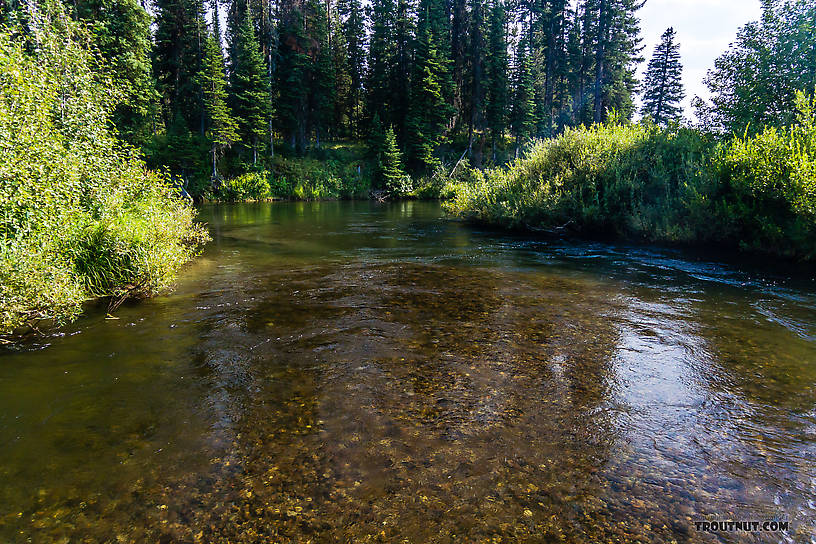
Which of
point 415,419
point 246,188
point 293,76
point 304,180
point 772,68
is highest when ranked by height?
point 293,76

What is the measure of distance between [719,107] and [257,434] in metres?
36.1

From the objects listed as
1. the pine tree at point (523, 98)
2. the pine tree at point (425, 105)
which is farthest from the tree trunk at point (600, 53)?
the pine tree at point (425, 105)

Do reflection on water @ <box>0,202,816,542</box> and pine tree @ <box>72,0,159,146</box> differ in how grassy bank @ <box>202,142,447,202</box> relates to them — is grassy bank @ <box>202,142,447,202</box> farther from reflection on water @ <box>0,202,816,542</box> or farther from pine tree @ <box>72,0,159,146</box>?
reflection on water @ <box>0,202,816,542</box>

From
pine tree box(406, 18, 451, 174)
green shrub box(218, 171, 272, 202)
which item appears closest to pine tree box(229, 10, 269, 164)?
green shrub box(218, 171, 272, 202)

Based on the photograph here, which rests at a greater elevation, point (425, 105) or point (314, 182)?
point (425, 105)

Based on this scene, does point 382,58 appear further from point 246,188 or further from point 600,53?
point 600,53

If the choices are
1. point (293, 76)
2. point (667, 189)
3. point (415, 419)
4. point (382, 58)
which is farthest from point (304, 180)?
point (415, 419)

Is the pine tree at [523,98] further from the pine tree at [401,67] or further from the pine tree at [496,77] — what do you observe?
the pine tree at [401,67]

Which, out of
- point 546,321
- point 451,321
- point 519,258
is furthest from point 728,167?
point 451,321

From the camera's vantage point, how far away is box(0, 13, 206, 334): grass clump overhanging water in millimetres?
8594

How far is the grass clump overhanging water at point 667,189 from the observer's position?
49.5ft

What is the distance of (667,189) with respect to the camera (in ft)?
65.5

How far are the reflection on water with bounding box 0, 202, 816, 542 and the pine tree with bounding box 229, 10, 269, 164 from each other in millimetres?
43739

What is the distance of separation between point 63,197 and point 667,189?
21.4 m
